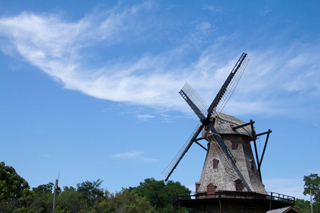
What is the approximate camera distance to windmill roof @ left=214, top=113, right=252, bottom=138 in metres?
31.4

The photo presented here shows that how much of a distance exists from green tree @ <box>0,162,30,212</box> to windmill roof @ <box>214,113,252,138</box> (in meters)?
25.5

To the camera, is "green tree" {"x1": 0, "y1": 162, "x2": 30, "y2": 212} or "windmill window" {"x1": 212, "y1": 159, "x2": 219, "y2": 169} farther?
"green tree" {"x1": 0, "y1": 162, "x2": 30, "y2": 212}

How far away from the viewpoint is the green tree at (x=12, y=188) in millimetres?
44250

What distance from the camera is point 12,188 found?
149 feet

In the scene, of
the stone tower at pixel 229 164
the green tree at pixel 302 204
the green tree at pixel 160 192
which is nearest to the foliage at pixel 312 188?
the green tree at pixel 302 204

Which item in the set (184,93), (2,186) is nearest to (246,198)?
(184,93)

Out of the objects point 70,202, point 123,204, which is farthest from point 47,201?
point 123,204

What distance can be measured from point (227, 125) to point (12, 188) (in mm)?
27246

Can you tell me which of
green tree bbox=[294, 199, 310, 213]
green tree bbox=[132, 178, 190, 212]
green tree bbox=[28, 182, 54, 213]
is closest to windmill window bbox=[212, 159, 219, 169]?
green tree bbox=[28, 182, 54, 213]

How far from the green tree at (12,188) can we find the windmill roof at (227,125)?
1005 inches

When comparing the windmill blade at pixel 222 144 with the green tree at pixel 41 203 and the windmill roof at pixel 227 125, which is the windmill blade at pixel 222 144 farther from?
A: the green tree at pixel 41 203

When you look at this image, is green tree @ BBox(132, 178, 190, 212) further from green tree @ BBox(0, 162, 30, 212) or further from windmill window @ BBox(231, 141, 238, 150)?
windmill window @ BBox(231, 141, 238, 150)

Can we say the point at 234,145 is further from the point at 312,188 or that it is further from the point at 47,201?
the point at 312,188

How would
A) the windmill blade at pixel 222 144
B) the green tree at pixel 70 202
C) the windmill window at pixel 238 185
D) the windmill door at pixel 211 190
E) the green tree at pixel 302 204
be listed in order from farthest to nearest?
1. the green tree at pixel 302 204
2. the green tree at pixel 70 202
3. the windmill blade at pixel 222 144
4. the windmill door at pixel 211 190
5. the windmill window at pixel 238 185
